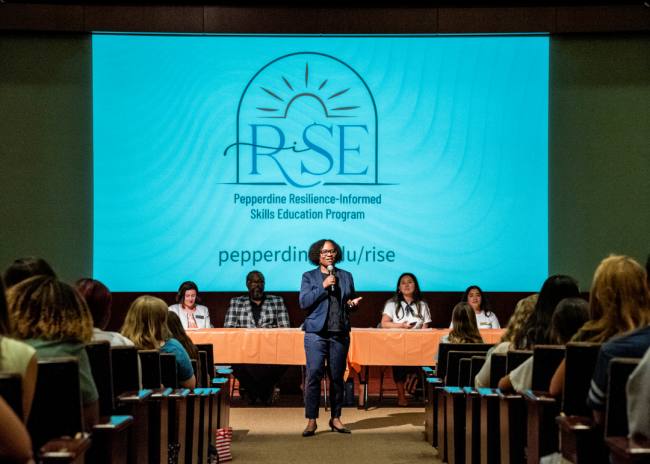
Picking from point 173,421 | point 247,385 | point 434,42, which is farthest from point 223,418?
point 434,42

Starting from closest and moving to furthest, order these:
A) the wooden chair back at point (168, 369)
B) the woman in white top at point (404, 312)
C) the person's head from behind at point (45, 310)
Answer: the person's head from behind at point (45, 310)
the wooden chair back at point (168, 369)
the woman in white top at point (404, 312)

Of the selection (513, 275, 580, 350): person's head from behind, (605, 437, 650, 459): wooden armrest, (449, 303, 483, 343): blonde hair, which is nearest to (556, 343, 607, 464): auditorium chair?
(605, 437, 650, 459): wooden armrest

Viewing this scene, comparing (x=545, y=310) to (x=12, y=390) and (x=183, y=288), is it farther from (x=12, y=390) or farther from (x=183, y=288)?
(x=183, y=288)

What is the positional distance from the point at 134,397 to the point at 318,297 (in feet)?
9.18

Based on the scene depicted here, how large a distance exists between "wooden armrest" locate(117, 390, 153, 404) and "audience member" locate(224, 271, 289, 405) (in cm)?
451

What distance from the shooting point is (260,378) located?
24.4 feet

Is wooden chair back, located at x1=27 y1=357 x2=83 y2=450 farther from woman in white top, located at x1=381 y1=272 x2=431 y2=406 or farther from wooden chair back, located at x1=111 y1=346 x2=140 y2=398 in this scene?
woman in white top, located at x1=381 y1=272 x2=431 y2=406

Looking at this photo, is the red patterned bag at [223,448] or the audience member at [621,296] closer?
the audience member at [621,296]

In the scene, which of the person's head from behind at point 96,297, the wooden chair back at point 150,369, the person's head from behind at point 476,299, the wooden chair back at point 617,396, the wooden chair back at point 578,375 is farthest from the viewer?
the person's head from behind at point 476,299

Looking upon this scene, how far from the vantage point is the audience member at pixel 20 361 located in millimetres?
1895

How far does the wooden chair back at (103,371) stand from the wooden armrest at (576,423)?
5.33 feet

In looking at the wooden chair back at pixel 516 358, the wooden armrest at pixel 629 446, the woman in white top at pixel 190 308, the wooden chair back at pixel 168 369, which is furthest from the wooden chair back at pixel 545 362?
the woman in white top at pixel 190 308

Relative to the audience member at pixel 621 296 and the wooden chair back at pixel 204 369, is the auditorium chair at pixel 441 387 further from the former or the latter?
the audience member at pixel 621 296

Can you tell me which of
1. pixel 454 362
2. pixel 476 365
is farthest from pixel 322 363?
pixel 476 365
